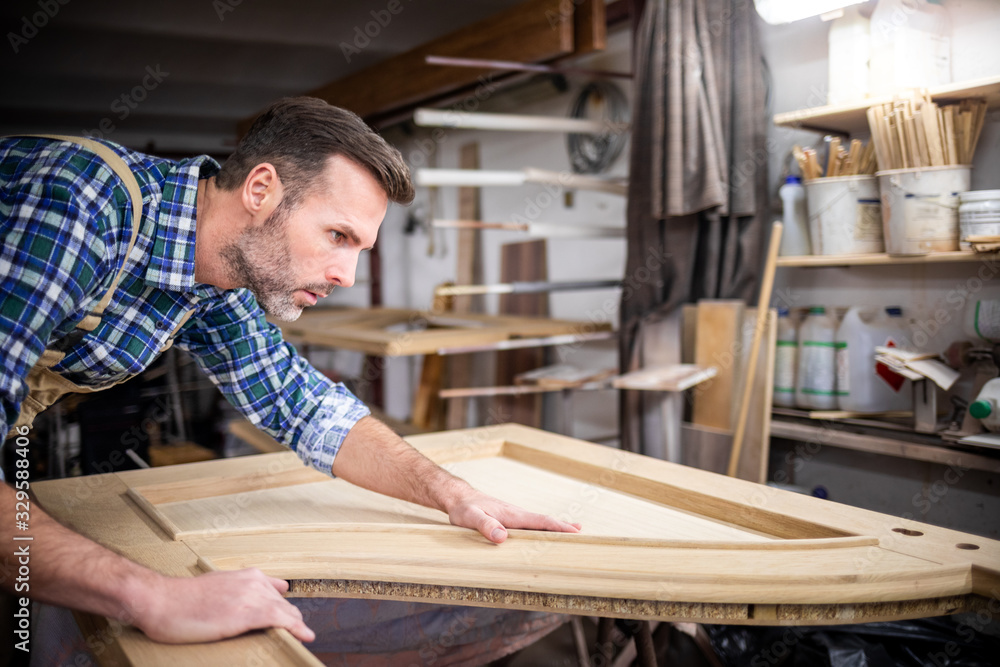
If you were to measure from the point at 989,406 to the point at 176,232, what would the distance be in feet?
7.49

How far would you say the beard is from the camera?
1.38 meters

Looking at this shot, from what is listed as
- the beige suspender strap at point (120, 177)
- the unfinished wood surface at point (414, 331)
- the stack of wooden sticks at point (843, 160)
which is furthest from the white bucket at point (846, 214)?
the beige suspender strap at point (120, 177)

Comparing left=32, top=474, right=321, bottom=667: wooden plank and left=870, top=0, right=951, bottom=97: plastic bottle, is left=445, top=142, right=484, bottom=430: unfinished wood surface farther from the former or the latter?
left=32, top=474, right=321, bottom=667: wooden plank

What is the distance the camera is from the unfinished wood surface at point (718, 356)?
2.93 meters

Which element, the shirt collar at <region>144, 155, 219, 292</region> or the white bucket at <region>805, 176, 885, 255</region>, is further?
the white bucket at <region>805, 176, 885, 255</region>

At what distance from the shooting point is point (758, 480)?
9.19ft

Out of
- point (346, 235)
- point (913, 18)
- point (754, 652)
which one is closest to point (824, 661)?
point (754, 652)

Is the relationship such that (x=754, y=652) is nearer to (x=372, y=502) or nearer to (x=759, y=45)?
(x=372, y=502)

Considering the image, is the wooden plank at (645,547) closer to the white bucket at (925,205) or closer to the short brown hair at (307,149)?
the short brown hair at (307,149)

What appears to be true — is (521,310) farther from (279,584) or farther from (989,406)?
(279,584)

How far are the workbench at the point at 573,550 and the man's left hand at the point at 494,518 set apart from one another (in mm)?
24

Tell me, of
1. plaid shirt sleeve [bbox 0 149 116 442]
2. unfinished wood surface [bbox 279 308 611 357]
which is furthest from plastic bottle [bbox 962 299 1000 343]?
plaid shirt sleeve [bbox 0 149 116 442]

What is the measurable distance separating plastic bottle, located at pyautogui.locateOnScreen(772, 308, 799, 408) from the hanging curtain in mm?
217

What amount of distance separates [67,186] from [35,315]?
203 millimetres
